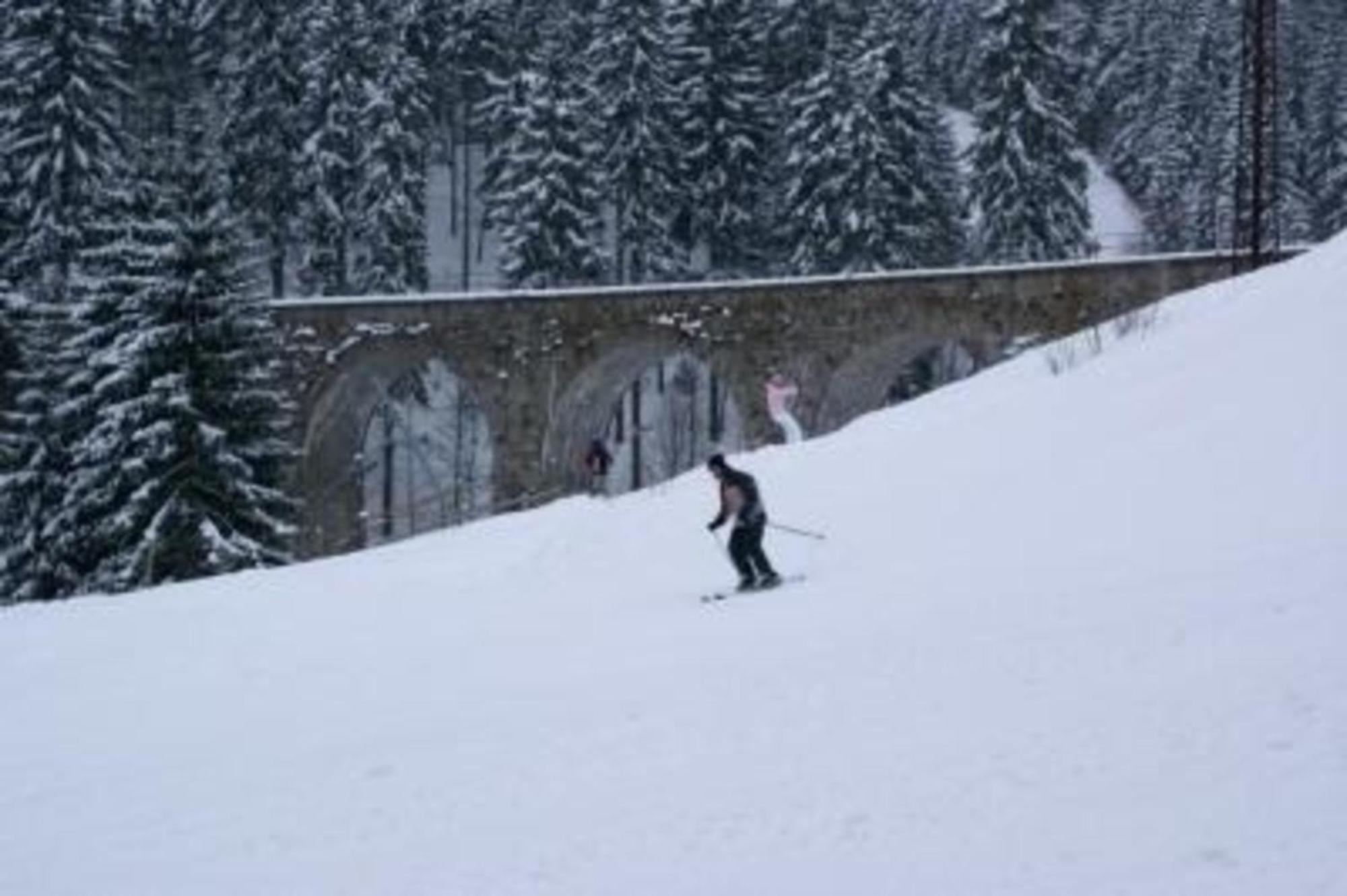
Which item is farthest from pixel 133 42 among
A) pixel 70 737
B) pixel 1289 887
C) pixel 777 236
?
pixel 1289 887

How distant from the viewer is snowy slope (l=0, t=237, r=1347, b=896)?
20.3 ft

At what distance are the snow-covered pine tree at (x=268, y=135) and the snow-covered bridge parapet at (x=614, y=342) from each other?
13.8 meters

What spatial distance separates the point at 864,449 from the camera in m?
17.4

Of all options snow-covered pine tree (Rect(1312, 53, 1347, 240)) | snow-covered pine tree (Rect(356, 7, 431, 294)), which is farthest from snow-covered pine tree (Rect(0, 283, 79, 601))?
snow-covered pine tree (Rect(1312, 53, 1347, 240))

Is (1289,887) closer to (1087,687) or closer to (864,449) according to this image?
(1087,687)

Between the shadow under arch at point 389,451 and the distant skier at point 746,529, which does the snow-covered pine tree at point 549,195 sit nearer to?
the shadow under arch at point 389,451

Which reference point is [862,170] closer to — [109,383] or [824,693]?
[109,383]

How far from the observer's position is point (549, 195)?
4038 cm

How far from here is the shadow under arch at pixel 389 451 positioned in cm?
3120

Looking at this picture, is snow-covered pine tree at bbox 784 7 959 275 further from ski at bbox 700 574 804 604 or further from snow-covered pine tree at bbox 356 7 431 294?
ski at bbox 700 574 804 604

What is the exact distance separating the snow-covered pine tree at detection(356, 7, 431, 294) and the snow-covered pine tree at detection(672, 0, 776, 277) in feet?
24.7

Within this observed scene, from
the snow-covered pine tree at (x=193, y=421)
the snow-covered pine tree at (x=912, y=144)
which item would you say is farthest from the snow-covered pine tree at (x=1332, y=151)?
the snow-covered pine tree at (x=193, y=421)

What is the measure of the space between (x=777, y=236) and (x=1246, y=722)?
37.3 metres

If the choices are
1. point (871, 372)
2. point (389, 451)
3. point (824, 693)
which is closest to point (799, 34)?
point (389, 451)
